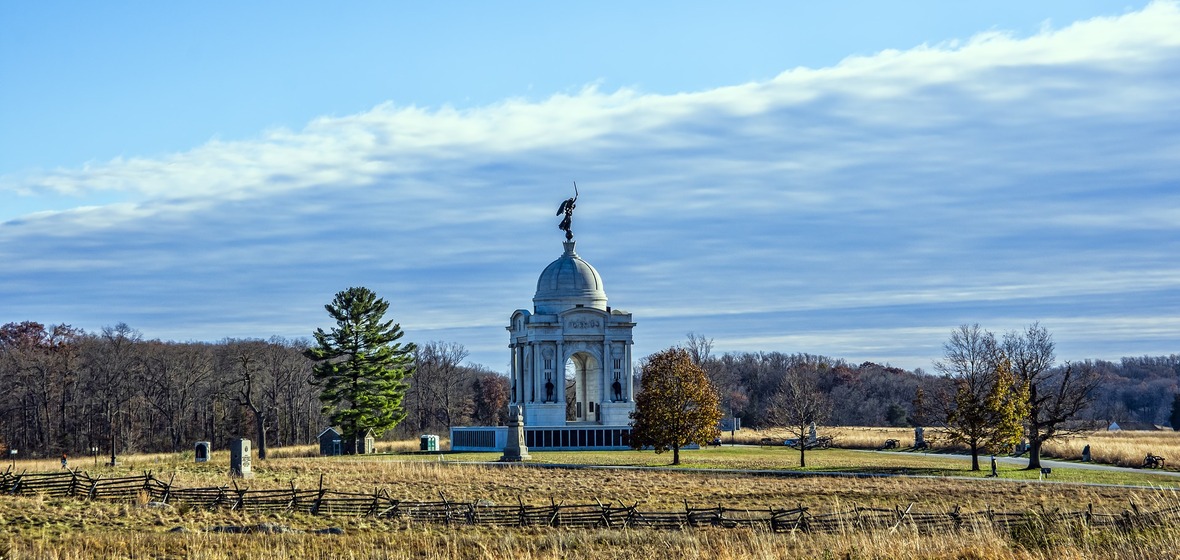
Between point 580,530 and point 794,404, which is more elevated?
point 794,404

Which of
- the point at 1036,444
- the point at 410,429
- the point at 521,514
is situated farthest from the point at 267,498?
the point at 410,429

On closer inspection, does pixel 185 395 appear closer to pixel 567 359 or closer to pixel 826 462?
pixel 567 359

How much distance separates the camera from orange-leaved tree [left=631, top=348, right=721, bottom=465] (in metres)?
76.2

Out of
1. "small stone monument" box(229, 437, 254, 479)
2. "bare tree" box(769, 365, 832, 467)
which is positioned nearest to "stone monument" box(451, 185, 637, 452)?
"bare tree" box(769, 365, 832, 467)

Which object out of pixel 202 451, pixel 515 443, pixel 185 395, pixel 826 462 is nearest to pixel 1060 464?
pixel 826 462

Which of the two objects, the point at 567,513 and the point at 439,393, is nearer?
the point at 567,513

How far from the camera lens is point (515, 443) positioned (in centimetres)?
7744

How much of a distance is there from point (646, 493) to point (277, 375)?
6381 cm

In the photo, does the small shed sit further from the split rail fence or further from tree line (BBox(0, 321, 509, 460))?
the split rail fence

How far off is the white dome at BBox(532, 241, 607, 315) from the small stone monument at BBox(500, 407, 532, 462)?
22.7 m

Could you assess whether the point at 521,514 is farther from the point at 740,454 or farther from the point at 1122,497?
the point at 740,454

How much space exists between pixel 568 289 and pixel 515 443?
2541cm

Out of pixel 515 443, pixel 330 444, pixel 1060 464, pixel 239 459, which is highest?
pixel 239 459

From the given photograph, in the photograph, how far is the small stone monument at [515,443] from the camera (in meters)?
76.7
